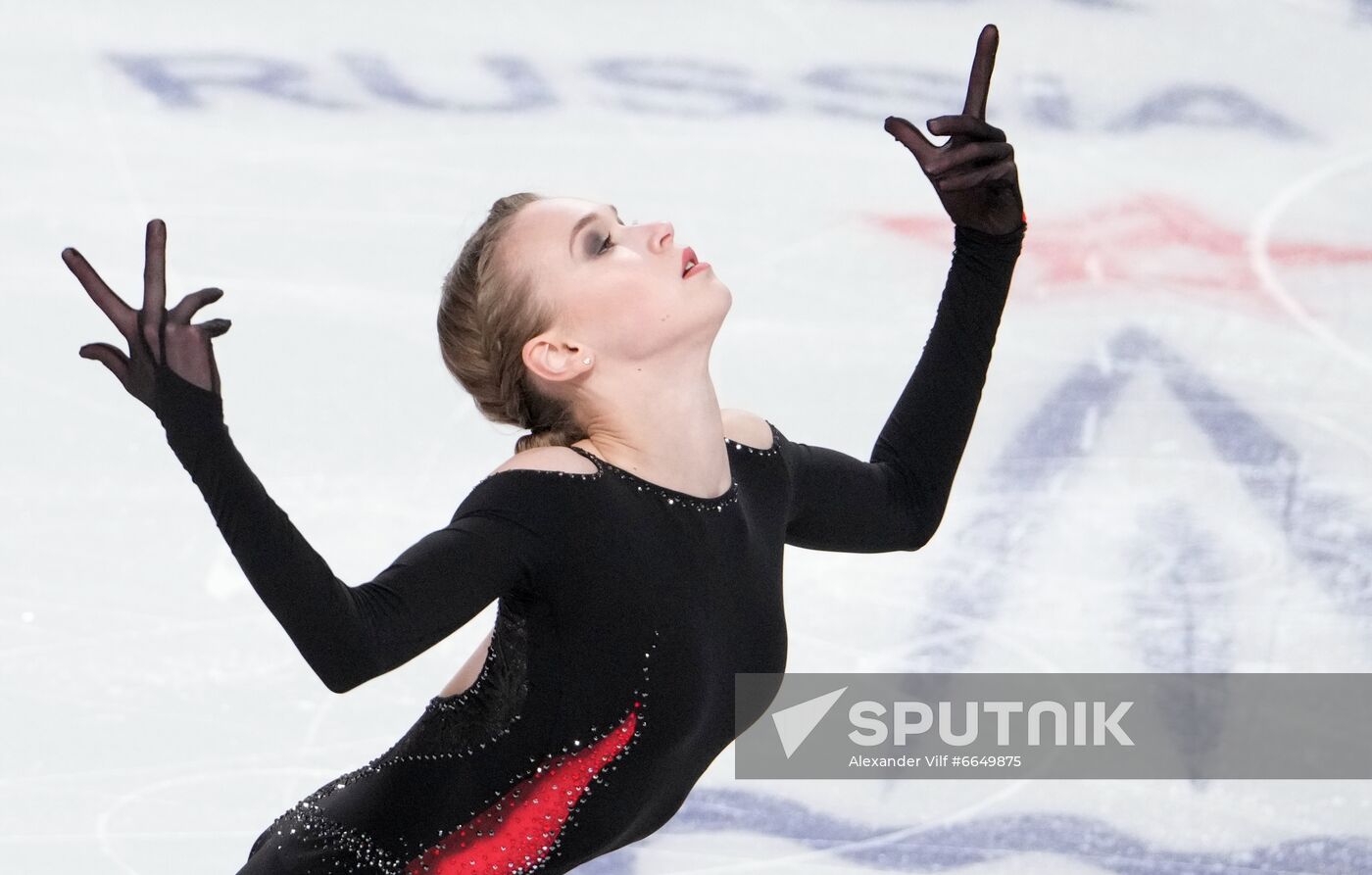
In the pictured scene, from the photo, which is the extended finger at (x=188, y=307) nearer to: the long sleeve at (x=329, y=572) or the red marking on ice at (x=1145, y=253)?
the long sleeve at (x=329, y=572)

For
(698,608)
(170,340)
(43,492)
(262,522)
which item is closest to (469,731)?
(698,608)

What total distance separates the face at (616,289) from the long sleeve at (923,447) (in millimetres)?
330

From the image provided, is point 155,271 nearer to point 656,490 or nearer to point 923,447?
point 656,490

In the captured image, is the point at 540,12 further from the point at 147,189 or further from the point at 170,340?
the point at 170,340

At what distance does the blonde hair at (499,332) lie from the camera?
Answer: 2027 mm

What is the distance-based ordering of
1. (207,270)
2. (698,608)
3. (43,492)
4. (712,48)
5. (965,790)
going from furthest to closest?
(712,48)
(207,270)
(43,492)
(965,790)
(698,608)

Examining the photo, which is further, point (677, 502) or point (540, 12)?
point (540, 12)

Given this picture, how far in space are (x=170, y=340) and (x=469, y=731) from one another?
62cm

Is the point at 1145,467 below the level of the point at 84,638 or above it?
above

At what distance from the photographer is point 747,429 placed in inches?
86.7

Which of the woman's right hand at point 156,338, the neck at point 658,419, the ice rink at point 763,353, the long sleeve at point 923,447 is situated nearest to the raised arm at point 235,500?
the woman's right hand at point 156,338

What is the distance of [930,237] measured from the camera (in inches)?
152

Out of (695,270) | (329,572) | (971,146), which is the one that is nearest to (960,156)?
(971,146)

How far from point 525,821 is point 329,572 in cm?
46
